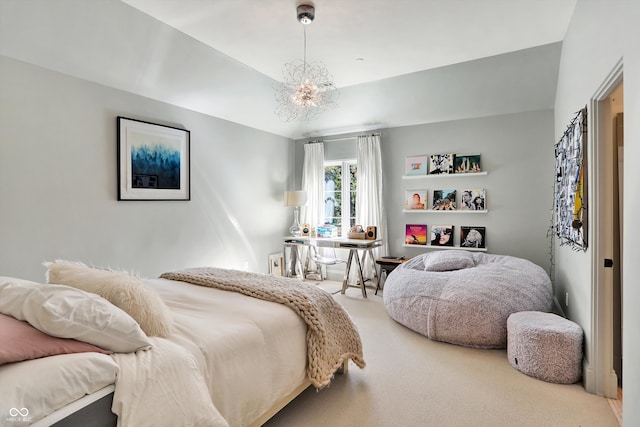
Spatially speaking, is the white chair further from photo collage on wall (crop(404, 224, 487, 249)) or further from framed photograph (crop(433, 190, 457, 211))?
framed photograph (crop(433, 190, 457, 211))

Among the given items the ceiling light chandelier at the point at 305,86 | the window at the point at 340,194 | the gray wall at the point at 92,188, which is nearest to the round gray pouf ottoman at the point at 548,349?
the ceiling light chandelier at the point at 305,86

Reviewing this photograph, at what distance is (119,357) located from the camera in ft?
4.28

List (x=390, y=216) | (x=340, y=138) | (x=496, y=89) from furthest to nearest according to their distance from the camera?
(x=340, y=138)
(x=390, y=216)
(x=496, y=89)

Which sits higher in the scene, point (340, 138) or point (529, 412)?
point (340, 138)

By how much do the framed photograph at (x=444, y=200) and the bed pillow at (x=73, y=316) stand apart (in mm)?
4380

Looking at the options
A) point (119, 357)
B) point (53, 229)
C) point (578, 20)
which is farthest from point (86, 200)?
point (578, 20)

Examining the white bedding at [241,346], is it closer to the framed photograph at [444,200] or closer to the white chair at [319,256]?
the framed photograph at [444,200]

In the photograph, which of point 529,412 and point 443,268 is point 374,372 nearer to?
point 529,412

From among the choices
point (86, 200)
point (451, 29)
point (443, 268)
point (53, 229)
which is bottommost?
point (443, 268)

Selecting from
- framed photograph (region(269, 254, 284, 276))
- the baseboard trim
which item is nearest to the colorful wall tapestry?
the baseboard trim

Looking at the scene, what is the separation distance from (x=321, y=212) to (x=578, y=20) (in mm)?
4126

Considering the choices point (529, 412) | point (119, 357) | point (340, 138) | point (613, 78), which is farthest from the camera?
point (340, 138)

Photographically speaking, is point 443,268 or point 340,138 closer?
point 443,268

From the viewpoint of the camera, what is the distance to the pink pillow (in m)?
1.07
